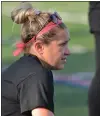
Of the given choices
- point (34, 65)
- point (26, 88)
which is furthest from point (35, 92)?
point (34, 65)

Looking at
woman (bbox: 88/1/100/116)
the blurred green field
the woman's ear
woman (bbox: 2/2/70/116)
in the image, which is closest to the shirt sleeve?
woman (bbox: 2/2/70/116)

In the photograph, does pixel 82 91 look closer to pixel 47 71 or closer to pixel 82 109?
pixel 82 109

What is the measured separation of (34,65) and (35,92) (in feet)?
0.64

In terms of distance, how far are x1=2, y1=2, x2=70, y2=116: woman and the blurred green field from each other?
1178 mm

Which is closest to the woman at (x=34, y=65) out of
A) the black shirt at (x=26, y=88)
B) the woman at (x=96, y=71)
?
the black shirt at (x=26, y=88)

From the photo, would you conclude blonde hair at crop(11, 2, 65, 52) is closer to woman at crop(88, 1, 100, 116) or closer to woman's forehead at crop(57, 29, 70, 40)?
woman's forehead at crop(57, 29, 70, 40)

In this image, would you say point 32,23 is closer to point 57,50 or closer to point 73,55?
point 57,50

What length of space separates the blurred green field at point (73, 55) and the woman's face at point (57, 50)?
1.21 meters

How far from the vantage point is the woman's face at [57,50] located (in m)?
3.02

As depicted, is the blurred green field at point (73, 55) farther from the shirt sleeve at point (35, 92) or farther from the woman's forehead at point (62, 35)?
the shirt sleeve at point (35, 92)

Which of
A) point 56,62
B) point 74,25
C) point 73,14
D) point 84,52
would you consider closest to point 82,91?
point 84,52

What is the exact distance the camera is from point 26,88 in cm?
272

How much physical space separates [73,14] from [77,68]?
6016 mm

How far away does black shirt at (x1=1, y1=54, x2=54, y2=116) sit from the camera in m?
2.71
